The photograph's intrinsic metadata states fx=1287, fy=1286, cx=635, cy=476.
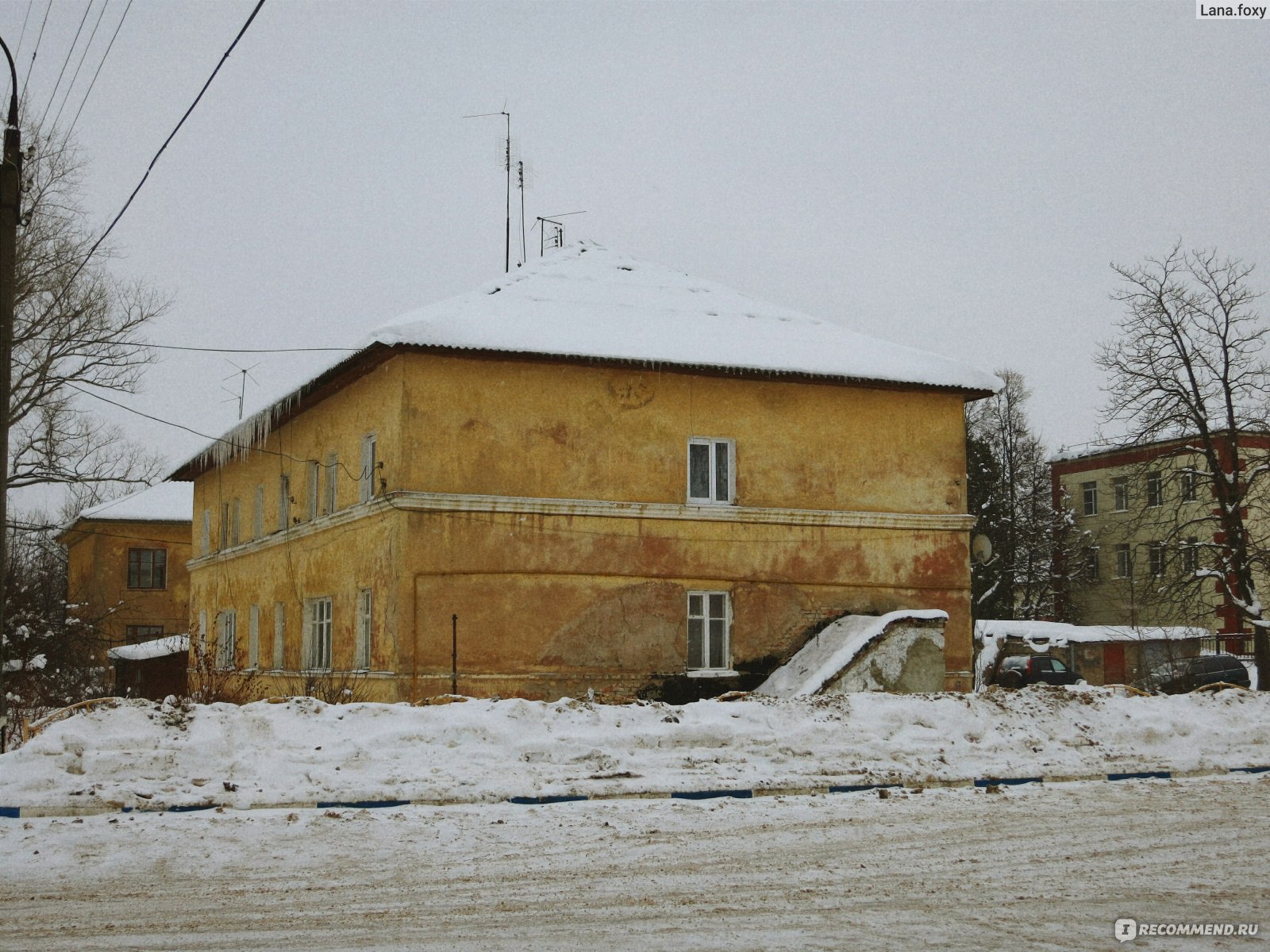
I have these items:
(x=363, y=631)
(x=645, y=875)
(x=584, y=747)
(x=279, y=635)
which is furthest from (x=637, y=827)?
(x=279, y=635)

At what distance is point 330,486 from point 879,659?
10.5 m

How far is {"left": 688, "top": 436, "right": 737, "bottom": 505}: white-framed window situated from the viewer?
2223 cm

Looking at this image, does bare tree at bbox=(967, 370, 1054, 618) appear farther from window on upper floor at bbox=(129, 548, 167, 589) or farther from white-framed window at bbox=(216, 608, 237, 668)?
window on upper floor at bbox=(129, 548, 167, 589)

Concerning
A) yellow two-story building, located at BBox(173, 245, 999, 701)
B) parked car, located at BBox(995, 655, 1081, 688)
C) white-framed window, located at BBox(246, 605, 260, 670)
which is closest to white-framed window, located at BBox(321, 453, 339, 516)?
yellow two-story building, located at BBox(173, 245, 999, 701)

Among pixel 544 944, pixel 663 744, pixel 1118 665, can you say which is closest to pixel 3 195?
pixel 663 744

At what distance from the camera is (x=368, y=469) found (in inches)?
867

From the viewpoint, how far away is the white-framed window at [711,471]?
22234 mm

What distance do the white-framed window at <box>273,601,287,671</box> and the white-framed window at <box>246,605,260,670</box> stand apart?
4.12 feet

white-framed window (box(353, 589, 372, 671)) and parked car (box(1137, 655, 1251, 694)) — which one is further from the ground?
white-framed window (box(353, 589, 372, 671))

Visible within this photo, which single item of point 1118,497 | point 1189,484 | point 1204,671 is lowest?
point 1204,671

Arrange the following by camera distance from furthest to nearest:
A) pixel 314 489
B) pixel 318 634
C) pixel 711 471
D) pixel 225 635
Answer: pixel 225 635, pixel 314 489, pixel 318 634, pixel 711 471

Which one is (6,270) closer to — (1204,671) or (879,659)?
(879,659)

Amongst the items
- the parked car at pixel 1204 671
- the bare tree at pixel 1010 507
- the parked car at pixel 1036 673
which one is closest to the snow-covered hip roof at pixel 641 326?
the parked car at pixel 1204 671

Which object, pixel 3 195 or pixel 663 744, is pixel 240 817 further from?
pixel 3 195
